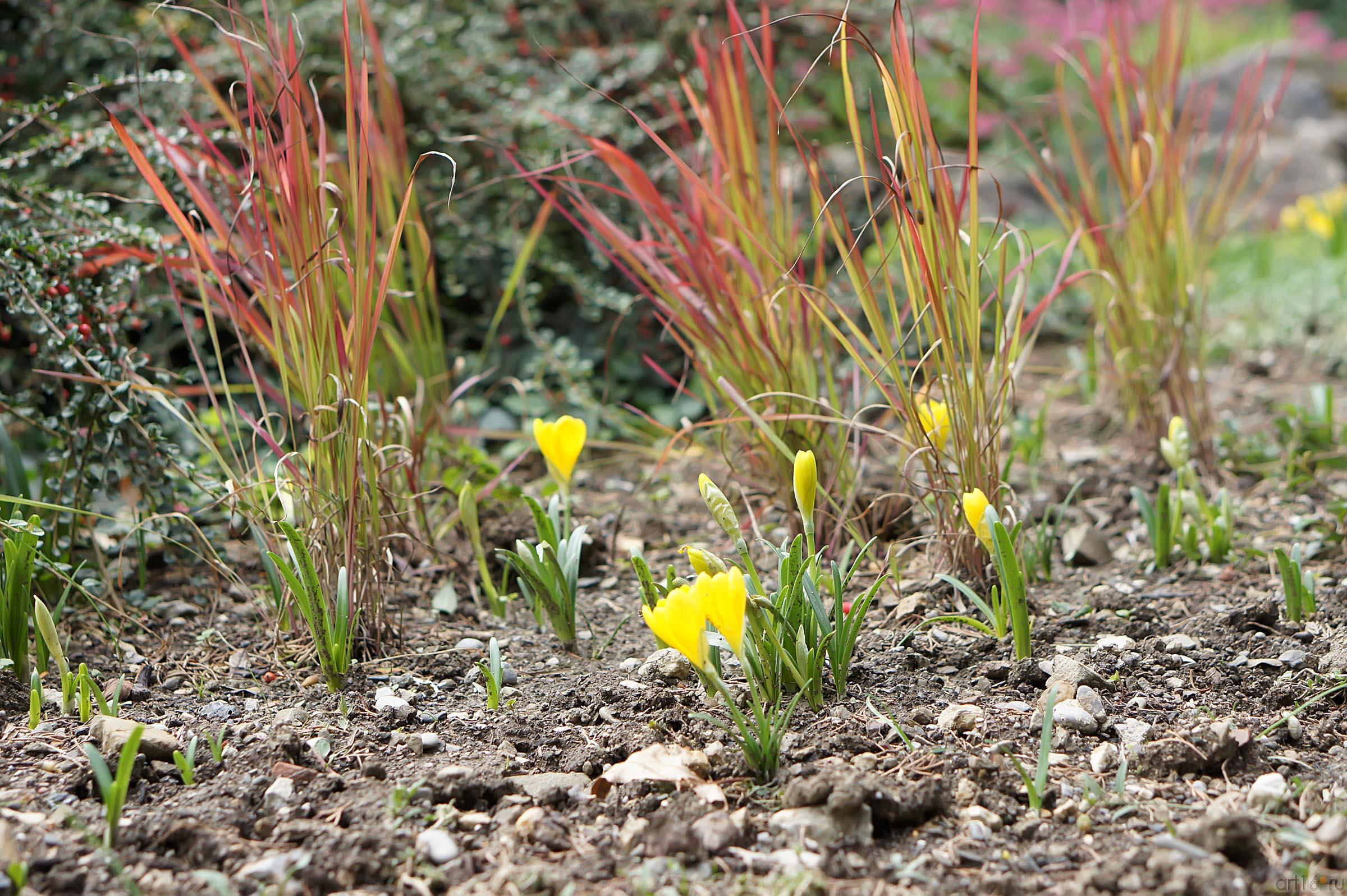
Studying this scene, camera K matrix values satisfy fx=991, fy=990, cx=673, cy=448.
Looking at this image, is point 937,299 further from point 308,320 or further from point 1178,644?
point 308,320

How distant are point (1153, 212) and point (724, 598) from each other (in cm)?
169

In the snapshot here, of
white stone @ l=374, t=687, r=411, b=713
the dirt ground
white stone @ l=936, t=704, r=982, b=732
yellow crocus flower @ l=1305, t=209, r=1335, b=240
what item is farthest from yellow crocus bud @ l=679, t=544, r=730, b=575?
yellow crocus flower @ l=1305, t=209, r=1335, b=240

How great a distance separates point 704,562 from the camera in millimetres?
1294

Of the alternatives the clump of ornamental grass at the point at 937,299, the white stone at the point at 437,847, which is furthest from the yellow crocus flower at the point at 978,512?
the white stone at the point at 437,847

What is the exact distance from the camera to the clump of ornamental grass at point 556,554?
5.20 feet

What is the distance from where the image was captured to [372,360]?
2.24m

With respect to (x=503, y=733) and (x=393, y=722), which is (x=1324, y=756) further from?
(x=393, y=722)

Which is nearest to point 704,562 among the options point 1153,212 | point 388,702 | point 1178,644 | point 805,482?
point 805,482

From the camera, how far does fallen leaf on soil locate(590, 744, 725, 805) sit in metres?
1.19

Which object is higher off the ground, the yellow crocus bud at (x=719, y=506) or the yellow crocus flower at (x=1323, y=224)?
the yellow crocus bud at (x=719, y=506)

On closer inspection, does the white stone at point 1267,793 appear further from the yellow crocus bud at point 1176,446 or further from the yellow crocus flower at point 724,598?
the yellow crocus bud at point 1176,446

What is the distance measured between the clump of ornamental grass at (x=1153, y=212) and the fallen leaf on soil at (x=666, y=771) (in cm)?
147

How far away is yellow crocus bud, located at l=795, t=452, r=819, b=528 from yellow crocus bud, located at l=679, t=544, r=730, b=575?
14 centimetres

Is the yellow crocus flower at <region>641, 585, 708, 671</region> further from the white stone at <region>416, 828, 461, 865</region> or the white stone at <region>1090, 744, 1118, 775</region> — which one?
the white stone at <region>1090, 744, 1118, 775</region>
